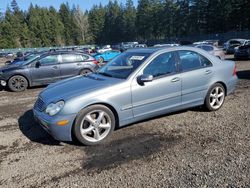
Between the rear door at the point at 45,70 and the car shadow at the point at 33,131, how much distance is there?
A: 4414mm

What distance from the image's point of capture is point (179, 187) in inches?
134

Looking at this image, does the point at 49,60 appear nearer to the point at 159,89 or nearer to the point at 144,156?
the point at 159,89

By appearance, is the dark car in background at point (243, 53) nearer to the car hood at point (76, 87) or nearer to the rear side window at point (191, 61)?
the rear side window at point (191, 61)

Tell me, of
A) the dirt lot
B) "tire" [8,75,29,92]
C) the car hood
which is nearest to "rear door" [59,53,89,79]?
"tire" [8,75,29,92]

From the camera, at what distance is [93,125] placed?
Answer: 4.74 metres

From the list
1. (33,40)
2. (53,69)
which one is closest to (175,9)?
(33,40)

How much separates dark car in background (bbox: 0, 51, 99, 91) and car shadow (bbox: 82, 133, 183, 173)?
23.2 ft

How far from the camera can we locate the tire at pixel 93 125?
4.60m

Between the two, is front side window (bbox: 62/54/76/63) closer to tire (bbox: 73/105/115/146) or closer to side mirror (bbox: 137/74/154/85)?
side mirror (bbox: 137/74/154/85)

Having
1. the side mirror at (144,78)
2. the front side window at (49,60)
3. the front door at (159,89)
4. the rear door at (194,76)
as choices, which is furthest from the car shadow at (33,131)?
the front side window at (49,60)

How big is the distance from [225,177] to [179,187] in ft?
2.20

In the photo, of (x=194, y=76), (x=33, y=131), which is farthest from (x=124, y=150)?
(x=194, y=76)

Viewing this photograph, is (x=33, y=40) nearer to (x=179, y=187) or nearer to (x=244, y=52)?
(x=244, y=52)

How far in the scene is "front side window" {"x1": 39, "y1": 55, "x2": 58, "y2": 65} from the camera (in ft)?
36.7
